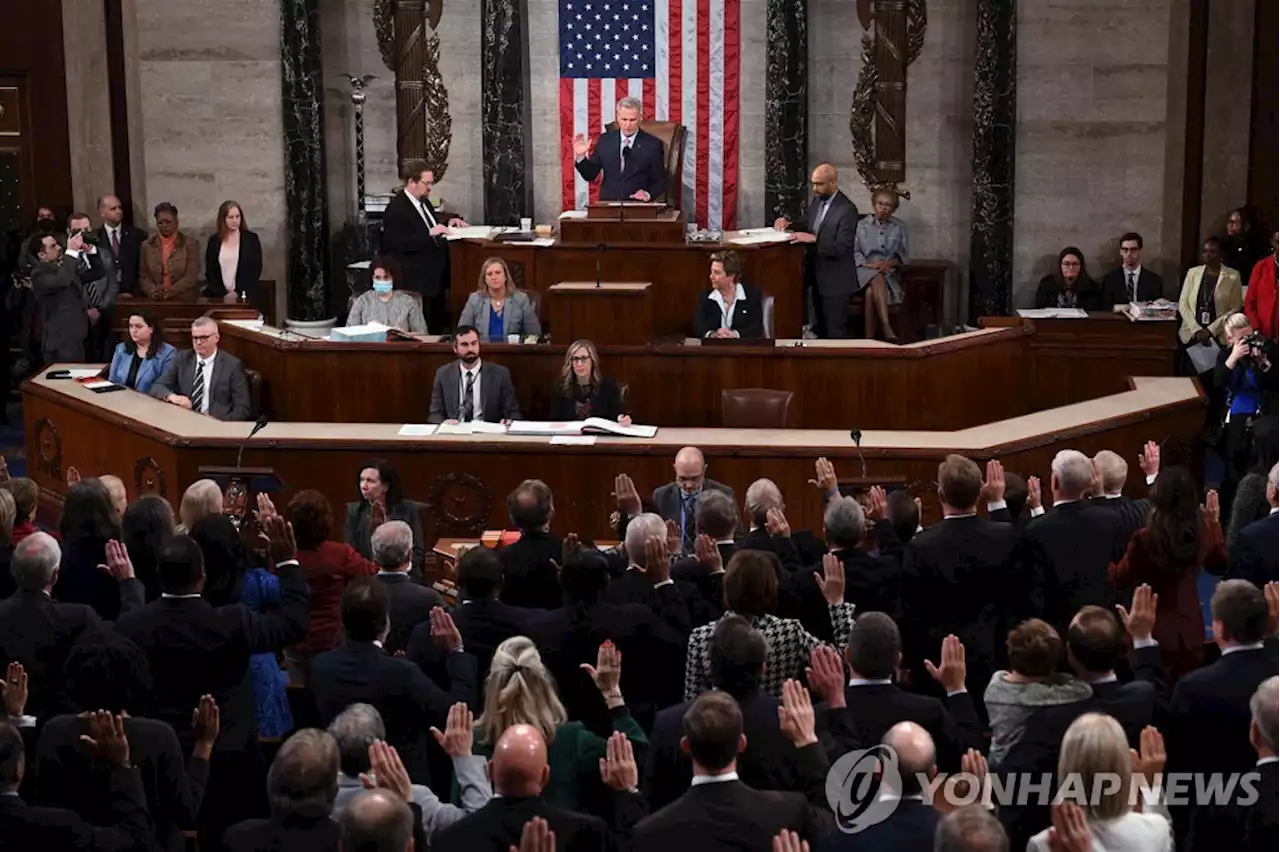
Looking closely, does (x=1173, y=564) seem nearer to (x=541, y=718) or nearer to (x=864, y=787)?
(x=864, y=787)

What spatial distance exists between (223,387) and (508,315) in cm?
188

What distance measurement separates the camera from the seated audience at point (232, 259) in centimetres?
1458

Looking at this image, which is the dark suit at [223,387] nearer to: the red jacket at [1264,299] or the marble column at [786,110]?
the marble column at [786,110]

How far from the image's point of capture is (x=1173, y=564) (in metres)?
7.10

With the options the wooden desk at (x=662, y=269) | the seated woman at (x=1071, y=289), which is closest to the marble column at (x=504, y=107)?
the wooden desk at (x=662, y=269)

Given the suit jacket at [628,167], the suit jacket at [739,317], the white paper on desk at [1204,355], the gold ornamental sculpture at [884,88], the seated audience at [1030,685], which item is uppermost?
the gold ornamental sculpture at [884,88]

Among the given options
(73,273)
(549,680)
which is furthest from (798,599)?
(73,273)

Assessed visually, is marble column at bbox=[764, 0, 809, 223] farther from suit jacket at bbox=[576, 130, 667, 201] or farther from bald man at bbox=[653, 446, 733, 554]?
bald man at bbox=[653, 446, 733, 554]

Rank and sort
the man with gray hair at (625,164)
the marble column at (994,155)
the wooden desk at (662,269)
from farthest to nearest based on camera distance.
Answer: the marble column at (994,155), the man with gray hair at (625,164), the wooden desk at (662,269)

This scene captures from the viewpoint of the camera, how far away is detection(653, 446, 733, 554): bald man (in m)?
8.84

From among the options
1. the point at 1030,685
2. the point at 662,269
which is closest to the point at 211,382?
the point at 662,269

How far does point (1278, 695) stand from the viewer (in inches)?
203

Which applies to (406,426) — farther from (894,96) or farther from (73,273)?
(894,96)

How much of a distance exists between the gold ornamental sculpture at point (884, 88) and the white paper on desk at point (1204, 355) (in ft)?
10.2
